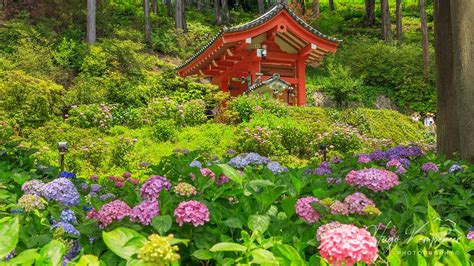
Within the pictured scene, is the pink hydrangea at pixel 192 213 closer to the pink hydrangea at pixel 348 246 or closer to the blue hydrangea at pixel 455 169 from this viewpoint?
the pink hydrangea at pixel 348 246

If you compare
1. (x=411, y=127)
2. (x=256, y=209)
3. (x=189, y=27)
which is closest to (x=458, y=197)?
(x=256, y=209)

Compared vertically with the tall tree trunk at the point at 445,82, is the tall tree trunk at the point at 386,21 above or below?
above

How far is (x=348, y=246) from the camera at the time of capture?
113 cm

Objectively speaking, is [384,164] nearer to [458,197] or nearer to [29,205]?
[458,197]

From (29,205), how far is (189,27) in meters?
28.4

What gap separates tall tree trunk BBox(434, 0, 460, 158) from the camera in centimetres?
438

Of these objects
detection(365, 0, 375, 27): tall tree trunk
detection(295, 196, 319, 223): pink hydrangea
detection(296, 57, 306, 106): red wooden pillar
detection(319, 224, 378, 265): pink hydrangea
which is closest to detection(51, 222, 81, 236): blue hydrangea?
detection(295, 196, 319, 223): pink hydrangea

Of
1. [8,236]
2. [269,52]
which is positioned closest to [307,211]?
[8,236]

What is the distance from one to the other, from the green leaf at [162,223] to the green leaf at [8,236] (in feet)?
1.21

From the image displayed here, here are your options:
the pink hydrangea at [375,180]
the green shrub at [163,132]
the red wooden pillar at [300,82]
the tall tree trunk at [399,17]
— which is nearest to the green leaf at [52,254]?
the pink hydrangea at [375,180]

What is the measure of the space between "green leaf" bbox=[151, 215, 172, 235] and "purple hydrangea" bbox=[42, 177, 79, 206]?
30.9 inches

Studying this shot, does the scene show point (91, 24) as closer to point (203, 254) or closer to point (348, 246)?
point (203, 254)

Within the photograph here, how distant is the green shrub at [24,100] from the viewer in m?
12.8

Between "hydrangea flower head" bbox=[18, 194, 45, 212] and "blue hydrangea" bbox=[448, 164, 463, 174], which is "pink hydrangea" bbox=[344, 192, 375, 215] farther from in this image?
"blue hydrangea" bbox=[448, 164, 463, 174]
